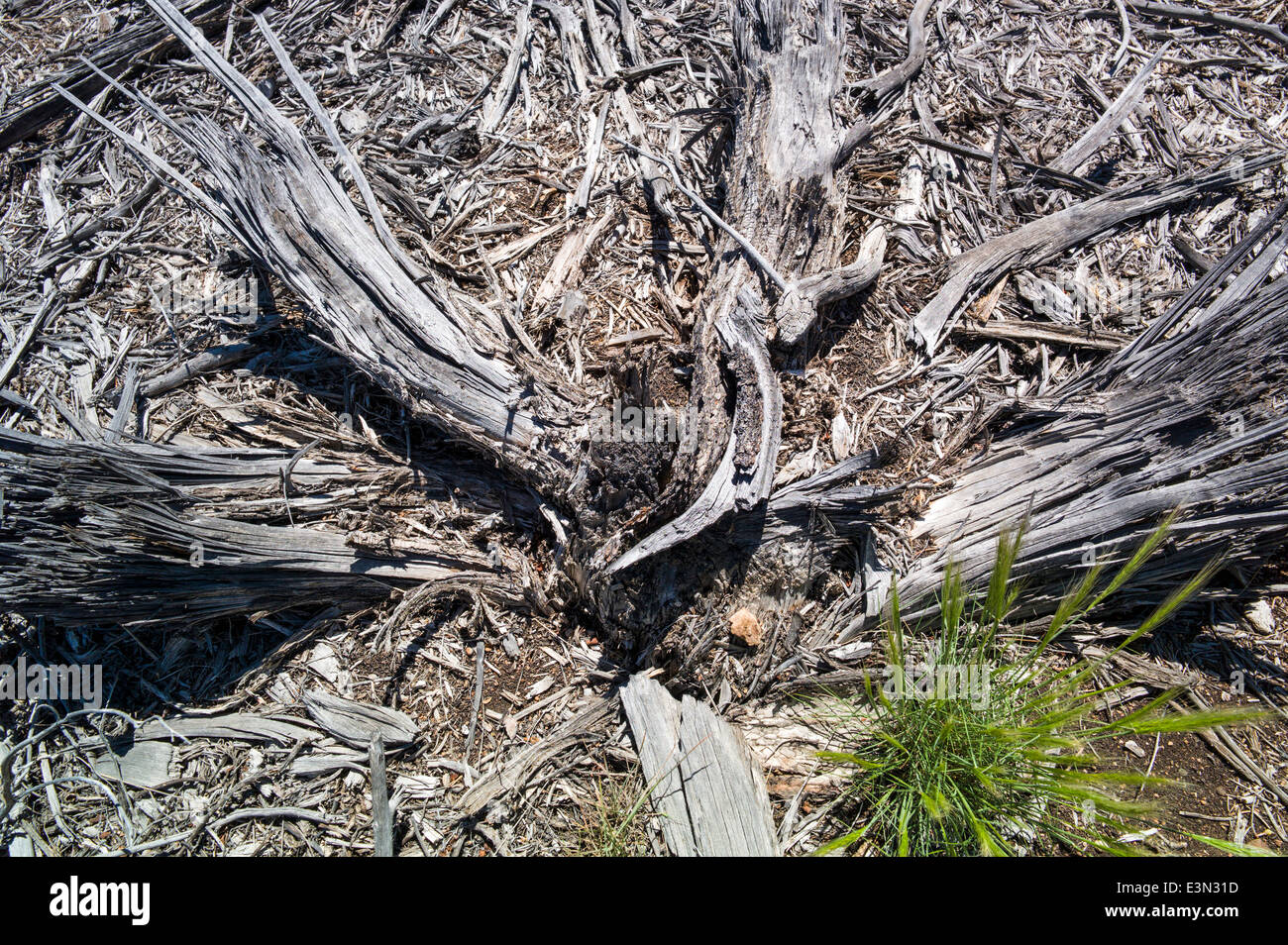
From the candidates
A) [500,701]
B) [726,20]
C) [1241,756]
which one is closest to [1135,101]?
[726,20]

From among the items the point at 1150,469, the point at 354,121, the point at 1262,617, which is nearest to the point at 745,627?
the point at 1150,469

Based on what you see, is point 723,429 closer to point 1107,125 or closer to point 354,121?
point 354,121

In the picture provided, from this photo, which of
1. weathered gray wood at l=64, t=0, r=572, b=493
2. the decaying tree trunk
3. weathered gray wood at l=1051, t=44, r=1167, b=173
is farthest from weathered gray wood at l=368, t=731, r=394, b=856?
weathered gray wood at l=1051, t=44, r=1167, b=173

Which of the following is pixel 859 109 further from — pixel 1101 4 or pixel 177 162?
pixel 177 162

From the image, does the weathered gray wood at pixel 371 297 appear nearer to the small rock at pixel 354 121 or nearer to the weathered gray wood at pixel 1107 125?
the small rock at pixel 354 121

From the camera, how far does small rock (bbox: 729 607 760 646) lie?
2.09 meters

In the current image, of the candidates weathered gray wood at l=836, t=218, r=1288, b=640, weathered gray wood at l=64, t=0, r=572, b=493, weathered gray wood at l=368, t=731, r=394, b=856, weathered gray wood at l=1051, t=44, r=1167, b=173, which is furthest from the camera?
weathered gray wood at l=1051, t=44, r=1167, b=173

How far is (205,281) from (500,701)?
6.68 ft

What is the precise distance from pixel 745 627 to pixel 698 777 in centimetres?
44

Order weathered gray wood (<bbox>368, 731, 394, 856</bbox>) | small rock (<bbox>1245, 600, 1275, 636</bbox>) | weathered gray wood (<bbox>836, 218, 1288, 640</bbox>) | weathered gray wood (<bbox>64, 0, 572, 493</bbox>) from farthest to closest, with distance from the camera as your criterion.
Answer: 1. small rock (<bbox>1245, 600, 1275, 636</bbox>)
2. weathered gray wood (<bbox>64, 0, 572, 493</bbox>)
3. weathered gray wood (<bbox>836, 218, 1288, 640</bbox>)
4. weathered gray wood (<bbox>368, 731, 394, 856</bbox>)

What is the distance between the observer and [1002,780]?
1.82 meters

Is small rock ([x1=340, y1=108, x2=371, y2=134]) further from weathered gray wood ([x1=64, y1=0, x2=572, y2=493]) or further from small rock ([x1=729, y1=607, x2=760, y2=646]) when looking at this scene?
small rock ([x1=729, y1=607, x2=760, y2=646])

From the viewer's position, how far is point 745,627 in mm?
2090

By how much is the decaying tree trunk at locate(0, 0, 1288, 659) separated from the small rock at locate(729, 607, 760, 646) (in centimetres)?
25
